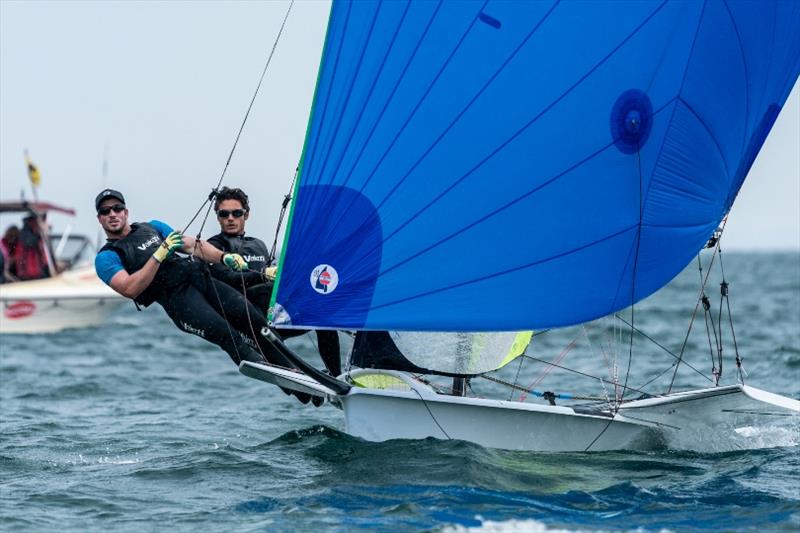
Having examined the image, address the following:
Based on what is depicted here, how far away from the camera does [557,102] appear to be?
7.00 metres

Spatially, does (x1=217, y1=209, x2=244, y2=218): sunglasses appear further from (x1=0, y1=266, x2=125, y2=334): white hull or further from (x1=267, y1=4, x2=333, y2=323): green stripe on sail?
(x1=0, y1=266, x2=125, y2=334): white hull

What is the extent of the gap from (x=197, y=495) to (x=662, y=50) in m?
3.58

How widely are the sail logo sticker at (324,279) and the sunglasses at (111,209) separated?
1.55 meters

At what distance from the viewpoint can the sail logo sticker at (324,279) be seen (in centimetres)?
709

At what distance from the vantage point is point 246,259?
316 inches

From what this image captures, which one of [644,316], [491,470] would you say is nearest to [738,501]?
[491,470]

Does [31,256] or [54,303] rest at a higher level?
[31,256]

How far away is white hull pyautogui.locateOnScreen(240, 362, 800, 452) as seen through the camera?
7301 mm

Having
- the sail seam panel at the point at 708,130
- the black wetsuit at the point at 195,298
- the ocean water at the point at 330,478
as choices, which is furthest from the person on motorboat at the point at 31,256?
the sail seam panel at the point at 708,130

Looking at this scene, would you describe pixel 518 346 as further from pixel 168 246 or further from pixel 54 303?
pixel 54 303

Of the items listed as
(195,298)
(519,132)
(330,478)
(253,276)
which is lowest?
(330,478)

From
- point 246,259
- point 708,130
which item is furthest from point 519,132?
point 246,259

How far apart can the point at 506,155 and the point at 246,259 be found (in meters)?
1.96

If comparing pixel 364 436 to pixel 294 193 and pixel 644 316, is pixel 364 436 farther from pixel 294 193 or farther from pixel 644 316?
pixel 644 316
